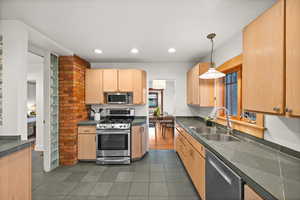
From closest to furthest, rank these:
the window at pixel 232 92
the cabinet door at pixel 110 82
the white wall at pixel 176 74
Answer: the window at pixel 232 92, the cabinet door at pixel 110 82, the white wall at pixel 176 74

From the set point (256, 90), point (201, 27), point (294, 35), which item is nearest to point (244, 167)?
point (256, 90)

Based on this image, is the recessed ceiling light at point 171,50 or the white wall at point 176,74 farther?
the white wall at point 176,74

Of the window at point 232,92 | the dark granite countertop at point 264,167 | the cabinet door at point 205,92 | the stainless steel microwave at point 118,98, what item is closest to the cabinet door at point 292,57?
the dark granite countertop at point 264,167

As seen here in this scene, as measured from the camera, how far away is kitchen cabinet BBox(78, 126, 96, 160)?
3240 millimetres

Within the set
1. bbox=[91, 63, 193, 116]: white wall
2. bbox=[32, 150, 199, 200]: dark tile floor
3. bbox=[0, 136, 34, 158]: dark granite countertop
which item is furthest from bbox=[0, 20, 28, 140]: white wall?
bbox=[91, 63, 193, 116]: white wall

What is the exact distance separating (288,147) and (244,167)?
26.9 inches

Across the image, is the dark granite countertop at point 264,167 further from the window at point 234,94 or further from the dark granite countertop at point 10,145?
the dark granite countertop at point 10,145

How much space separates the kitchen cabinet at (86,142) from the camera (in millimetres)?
3240

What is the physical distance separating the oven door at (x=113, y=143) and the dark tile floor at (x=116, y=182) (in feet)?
0.90

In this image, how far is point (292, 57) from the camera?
0.96 meters

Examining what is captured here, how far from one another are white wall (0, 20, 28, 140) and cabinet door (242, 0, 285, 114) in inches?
103

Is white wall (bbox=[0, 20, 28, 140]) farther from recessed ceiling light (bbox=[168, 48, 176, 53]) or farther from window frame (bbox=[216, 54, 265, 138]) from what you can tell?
window frame (bbox=[216, 54, 265, 138])

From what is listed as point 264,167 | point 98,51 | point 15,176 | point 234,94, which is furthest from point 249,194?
point 98,51

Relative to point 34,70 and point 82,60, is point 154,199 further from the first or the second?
point 34,70
